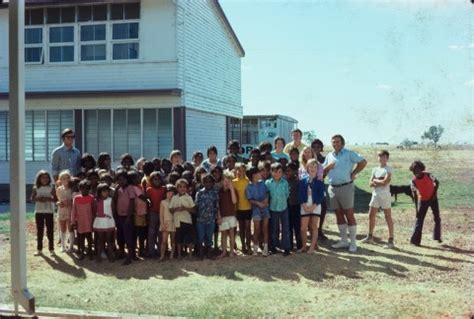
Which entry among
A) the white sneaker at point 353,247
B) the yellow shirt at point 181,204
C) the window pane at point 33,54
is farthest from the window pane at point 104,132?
the white sneaker at point 353,247

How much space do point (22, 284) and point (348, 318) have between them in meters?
2.89

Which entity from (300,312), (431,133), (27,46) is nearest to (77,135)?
(27,46)

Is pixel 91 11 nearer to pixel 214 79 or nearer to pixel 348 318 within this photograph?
pixel 214 79

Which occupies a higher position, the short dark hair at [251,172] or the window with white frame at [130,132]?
the window with white frame at [130,132]

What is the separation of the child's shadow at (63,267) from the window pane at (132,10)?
894 centimetres

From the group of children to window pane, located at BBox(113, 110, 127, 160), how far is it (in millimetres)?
7152

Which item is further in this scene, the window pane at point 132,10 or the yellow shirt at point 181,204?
the window pane at point 132,10

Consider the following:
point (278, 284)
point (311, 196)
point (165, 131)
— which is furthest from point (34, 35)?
point (278, 284)

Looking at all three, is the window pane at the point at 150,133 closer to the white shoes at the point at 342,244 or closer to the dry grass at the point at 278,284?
the dry grass at the point at 278,284

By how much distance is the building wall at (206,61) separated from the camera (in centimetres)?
1507

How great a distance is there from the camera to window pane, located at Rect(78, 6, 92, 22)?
15.3 m

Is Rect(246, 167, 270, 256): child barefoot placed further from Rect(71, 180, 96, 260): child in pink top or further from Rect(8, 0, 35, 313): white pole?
Rect(8, 0, 35, 313): white pole

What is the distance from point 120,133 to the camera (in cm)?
1511

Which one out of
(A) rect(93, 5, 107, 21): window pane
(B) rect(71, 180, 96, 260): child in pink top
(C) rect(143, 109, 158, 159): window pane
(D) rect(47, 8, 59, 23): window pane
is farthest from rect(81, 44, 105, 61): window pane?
(B) rect(71, 180, 96, 260): child in pink top
